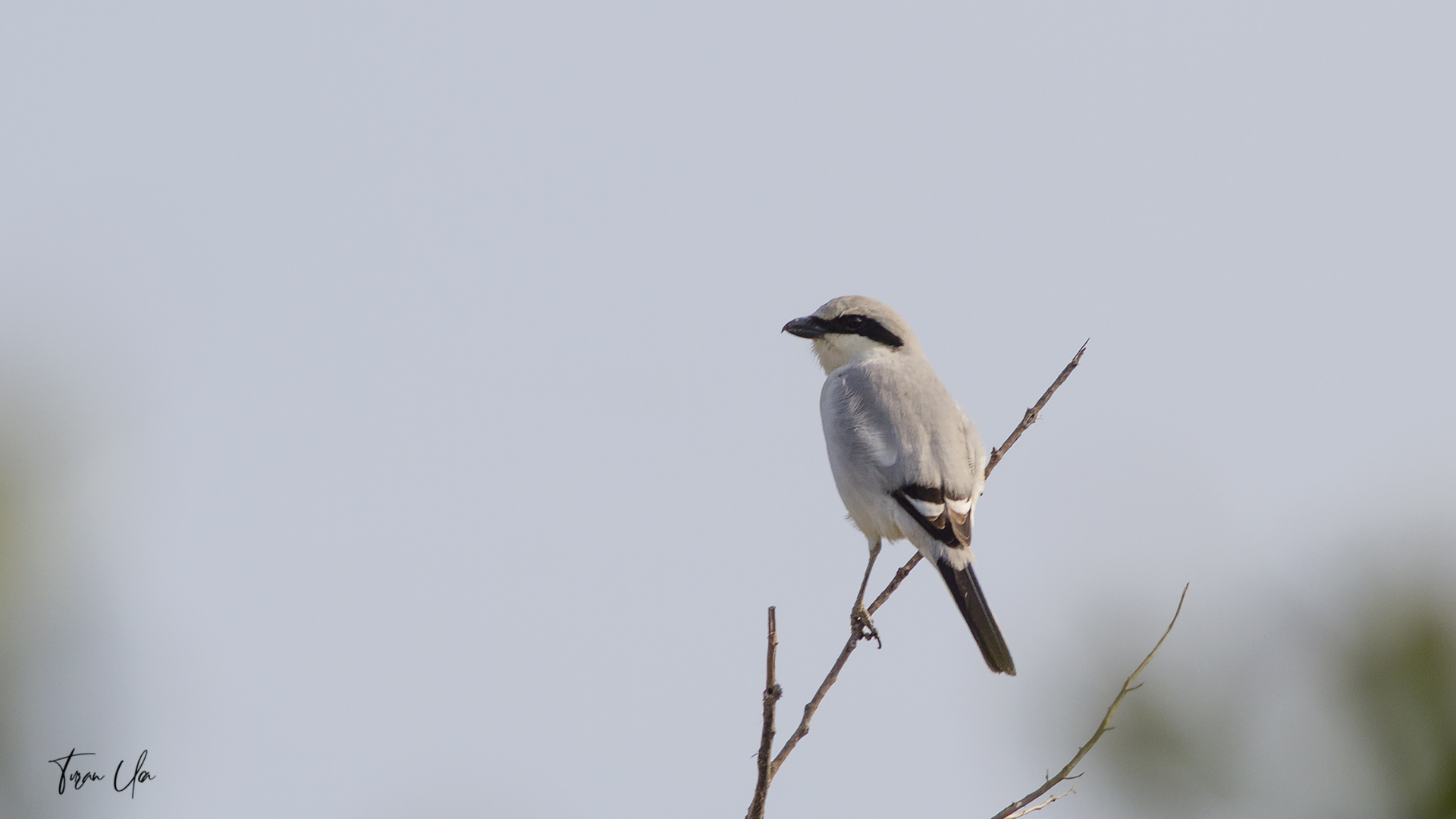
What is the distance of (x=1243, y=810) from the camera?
141 inches

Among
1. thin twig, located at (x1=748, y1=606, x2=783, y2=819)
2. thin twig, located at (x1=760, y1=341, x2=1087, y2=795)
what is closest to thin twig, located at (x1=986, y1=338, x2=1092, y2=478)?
thin twig, located at (x1=760, y1=341, x2=1087, y2=795)

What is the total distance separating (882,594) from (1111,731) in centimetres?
74

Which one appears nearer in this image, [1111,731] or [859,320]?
[1111,731]

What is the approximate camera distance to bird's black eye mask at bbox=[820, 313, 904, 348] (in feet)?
17.0

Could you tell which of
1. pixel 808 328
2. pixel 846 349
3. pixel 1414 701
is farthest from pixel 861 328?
pixel 1414 701

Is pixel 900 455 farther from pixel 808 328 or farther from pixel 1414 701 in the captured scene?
pixel 1414 701

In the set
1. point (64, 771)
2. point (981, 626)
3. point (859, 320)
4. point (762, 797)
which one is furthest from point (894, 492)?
point (64, 771)

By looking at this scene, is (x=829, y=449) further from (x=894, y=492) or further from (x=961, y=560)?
(x=961, y=560)

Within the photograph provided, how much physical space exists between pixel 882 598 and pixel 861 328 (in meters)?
1.53

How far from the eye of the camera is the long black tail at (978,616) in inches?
149

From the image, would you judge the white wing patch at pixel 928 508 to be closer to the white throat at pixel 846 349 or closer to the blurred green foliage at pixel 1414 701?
the white throat at pixel 846 349

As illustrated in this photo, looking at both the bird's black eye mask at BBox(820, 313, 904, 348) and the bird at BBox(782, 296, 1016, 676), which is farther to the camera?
the bird's black eye mask at BBox(820, 313, 904, 348)

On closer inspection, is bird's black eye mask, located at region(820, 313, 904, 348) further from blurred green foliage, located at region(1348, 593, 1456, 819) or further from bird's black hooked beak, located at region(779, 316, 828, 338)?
blurred green foliage, located at region(1348, 593, 1456, 819)

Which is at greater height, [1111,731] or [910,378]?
[910,378]
